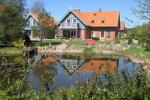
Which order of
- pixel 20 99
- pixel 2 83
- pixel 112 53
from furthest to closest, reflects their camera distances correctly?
pixel 112 53 → pixel 2 83 → pixel 20 99

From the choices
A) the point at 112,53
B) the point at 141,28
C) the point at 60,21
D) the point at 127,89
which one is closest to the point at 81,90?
the point at 127,89

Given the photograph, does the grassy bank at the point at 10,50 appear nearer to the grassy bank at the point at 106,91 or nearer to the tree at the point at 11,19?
the tree at the point at 11,19

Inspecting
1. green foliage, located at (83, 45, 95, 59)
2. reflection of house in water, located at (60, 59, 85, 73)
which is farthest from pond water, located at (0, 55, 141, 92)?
green foliage, located at (83, 45, 95, 59)

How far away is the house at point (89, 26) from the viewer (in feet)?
269

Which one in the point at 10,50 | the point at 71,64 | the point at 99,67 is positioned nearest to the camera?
the point at 99,67

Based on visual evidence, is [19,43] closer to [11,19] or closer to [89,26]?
[11,19]

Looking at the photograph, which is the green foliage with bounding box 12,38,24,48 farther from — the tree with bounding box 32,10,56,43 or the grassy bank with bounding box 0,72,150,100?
the grassy bank with bounding box 0,72,150,100

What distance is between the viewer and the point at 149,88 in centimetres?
1165

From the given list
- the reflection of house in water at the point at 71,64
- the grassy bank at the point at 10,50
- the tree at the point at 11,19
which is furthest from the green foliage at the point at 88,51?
the reflection of house in water at the point at 71,64

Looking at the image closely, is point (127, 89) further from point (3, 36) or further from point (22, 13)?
point (22, 13)

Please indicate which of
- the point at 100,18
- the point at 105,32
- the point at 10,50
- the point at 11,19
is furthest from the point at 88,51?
the point at 100,18

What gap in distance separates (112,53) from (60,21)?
26.6 m

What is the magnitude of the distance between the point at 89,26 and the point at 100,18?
3.90 meters

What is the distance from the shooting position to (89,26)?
83188 millimetres
